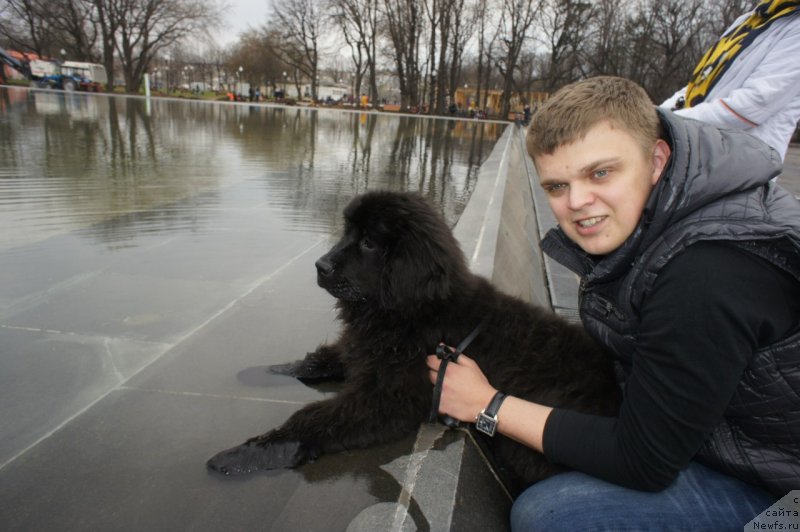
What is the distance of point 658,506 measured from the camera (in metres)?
1.66

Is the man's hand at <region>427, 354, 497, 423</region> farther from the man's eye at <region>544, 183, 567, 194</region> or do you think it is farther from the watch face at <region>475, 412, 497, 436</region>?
the man's eye at <region>544, 183, 567, 194</region>

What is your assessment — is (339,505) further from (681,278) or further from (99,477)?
(681,278)

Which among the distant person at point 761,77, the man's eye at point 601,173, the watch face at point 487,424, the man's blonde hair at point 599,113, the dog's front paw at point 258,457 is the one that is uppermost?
the distant person at point 761,77

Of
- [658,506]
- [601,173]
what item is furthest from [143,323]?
[658,506]

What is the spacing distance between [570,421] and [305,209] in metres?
5.59

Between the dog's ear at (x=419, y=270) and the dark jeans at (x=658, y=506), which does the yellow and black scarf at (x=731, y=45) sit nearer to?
the dog's ear at (x=419, y=270)

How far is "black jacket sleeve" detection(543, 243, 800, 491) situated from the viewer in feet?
4.46

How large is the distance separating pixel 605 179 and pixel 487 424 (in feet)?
3.50

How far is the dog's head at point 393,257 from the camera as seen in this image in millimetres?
2348

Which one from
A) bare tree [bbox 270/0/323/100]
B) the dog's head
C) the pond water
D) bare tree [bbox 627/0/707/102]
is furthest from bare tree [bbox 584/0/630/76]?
the dog's head

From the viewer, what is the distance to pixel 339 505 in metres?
1.92

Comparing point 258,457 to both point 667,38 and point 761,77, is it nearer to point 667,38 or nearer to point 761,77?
point 761,77

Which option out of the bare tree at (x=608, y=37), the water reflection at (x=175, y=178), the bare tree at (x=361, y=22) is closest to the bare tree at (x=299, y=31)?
the bare tree at (x=361, y=22)

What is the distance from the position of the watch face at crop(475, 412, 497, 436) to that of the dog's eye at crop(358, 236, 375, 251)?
3.41 feet
